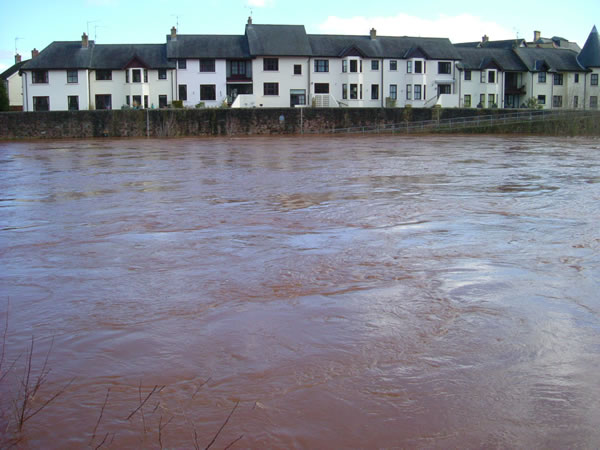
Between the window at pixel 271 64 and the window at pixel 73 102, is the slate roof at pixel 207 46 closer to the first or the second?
the window at pixel 271 64

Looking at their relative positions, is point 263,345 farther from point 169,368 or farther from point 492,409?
point 492,409

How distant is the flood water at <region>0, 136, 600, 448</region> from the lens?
12.9ft

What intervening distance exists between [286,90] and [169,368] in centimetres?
6057

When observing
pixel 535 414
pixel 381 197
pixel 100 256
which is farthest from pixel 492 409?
pixel 381 197

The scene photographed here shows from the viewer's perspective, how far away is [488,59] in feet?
226

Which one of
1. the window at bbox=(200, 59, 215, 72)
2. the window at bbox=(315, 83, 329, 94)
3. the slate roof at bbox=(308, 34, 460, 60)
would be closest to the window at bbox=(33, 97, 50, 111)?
the window at bbox=(200, 59, 215, 72)

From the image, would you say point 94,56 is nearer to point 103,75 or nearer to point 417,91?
point 103,75

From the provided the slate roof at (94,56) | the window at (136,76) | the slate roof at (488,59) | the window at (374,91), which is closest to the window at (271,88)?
the slate roof at (94,56)

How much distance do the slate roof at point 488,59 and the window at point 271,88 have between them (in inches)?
737

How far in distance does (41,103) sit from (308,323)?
63060mm

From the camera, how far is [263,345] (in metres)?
5.19

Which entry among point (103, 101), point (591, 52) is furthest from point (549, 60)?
point (103, 101)

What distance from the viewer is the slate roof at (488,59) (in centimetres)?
6856

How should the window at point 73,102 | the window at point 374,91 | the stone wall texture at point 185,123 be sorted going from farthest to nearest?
the window at point 374,91
the window at point 73,102
the stone wall texture at point 185,123
